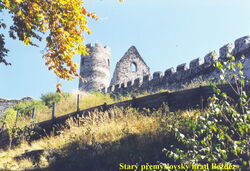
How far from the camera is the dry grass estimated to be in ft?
30.2

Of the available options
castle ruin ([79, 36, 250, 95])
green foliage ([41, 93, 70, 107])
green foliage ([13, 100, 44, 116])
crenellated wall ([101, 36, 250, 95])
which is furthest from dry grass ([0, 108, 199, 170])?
green foliage ([41, 93, 70, 107])

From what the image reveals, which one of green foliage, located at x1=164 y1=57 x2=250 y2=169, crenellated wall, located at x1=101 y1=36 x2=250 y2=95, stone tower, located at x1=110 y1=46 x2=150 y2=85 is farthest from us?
stone tower, located at x1=110 y1=46 x2=150 y2=85

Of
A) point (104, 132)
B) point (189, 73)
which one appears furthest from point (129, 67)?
point (104, 132)

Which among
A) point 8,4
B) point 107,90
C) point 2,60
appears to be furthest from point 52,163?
point 107,90

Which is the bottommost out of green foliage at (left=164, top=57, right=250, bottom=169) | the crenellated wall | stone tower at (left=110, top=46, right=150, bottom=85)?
green foliage at (left=164, top=57, right=250, bottom=169)

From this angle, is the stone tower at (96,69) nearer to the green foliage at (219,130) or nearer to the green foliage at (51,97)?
the green foliage at (51,97)

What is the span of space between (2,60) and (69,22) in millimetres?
2364

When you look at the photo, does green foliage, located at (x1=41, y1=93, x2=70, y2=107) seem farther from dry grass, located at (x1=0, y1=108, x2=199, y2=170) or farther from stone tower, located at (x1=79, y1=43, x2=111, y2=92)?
dry grass, located at (x1=0, y1=108, x2=199, y2=170)

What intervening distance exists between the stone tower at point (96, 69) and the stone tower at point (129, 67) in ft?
5.68

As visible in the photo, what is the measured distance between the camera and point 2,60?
29.3 feet

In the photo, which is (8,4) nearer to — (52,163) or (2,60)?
(2,60)

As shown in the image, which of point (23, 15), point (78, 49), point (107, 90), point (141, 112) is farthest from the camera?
point (107, 90)

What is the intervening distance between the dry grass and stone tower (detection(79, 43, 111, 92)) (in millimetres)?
15351

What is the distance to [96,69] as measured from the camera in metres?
27.5
